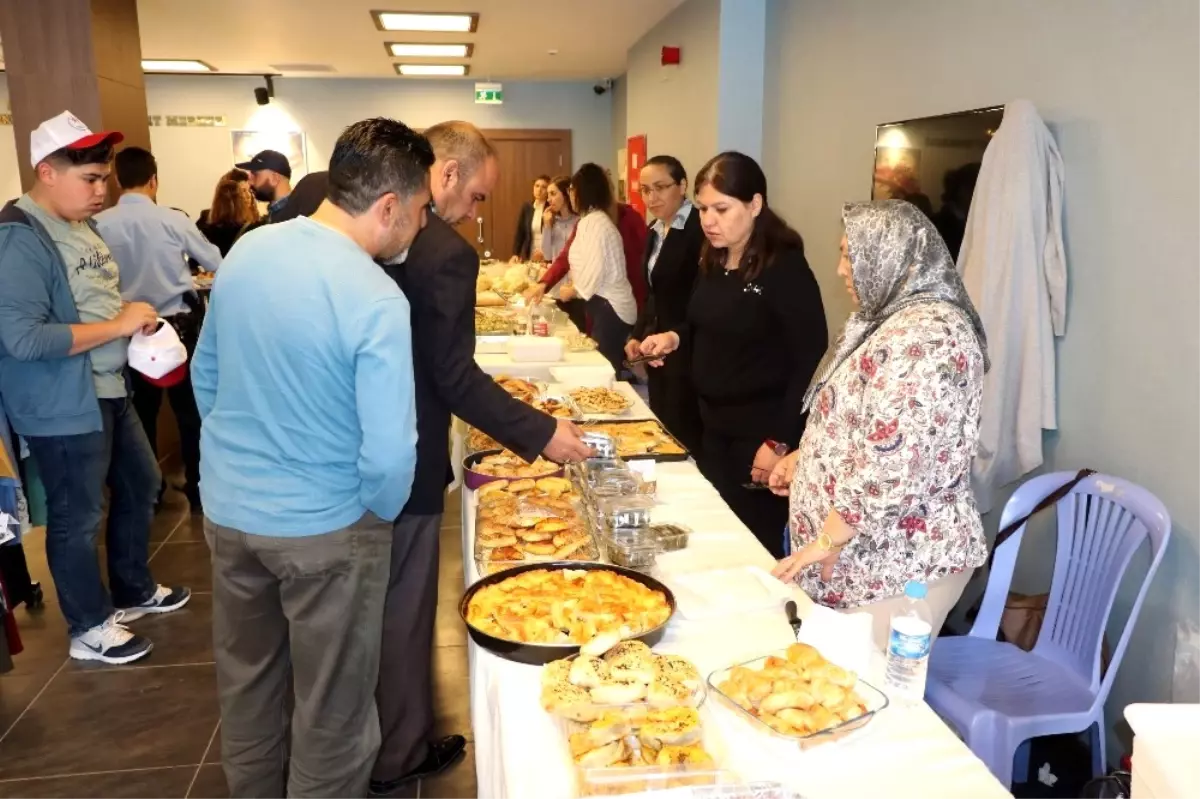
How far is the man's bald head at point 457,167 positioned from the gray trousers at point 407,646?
27.3 inches

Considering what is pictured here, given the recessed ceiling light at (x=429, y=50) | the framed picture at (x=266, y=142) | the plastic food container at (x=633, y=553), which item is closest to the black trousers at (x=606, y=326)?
the plastic food container at (x=633, y=553)

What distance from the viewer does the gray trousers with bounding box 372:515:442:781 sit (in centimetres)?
195

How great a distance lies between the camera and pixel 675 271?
12.0 ft

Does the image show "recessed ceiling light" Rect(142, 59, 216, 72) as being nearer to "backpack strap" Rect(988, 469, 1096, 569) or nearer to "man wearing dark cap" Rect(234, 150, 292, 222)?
"man wearing dark cap" Rect(234, 150, 292, 222)

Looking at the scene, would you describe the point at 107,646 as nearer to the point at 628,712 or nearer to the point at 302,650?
the point at 302,650

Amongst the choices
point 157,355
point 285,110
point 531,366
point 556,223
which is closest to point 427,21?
point 556,223

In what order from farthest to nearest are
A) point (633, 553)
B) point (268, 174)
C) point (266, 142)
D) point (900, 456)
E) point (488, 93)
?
point (266, 142), point (488, 93), point (268, 174), point (633, 553), point (900, 456)

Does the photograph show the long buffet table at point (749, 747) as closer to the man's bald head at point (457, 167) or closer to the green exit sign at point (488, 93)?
the man's bald head at point (457, 167)

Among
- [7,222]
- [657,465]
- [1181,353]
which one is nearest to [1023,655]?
[1181,353]

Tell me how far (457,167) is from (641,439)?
88cm

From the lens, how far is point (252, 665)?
1646 mm

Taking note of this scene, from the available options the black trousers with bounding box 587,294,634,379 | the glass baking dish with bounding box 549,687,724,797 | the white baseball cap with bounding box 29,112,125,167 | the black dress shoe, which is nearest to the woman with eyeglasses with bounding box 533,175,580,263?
the black trousers with bounding box 587,294,634,379

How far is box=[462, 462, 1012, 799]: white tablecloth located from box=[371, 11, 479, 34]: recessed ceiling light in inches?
225

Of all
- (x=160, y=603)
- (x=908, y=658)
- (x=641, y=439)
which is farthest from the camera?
(x=160, y=603)
